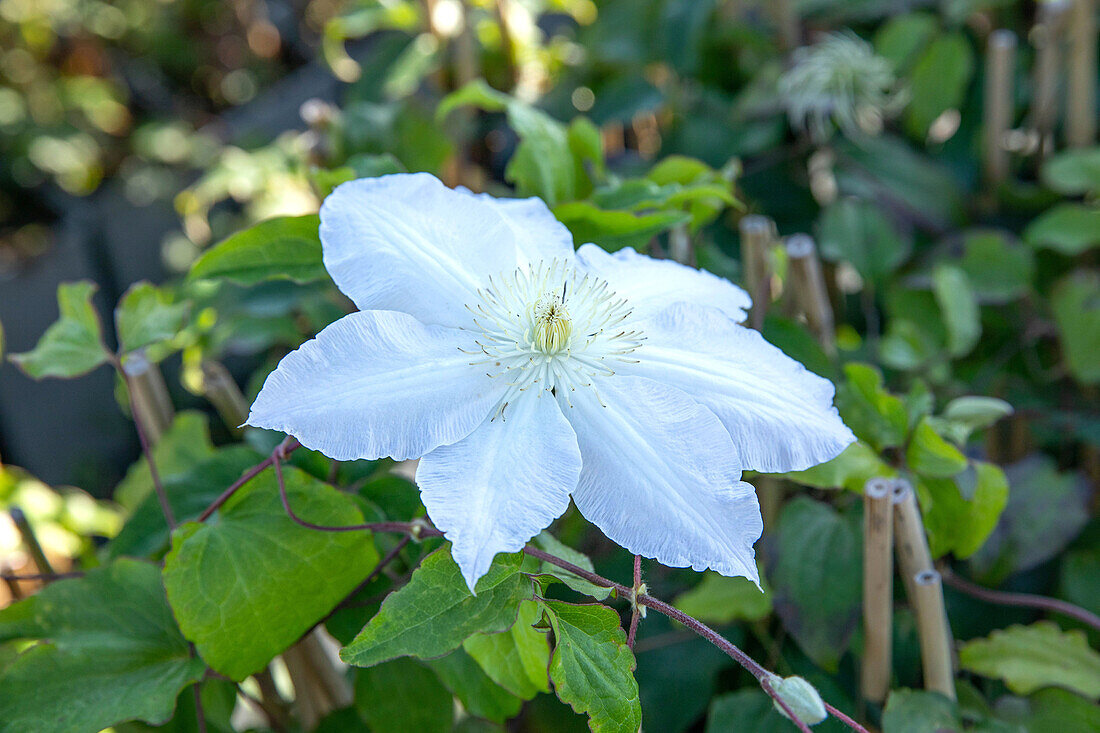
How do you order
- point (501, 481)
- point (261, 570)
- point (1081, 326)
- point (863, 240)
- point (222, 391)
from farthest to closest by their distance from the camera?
point (863, 240) → point (1081, 326) → point (222, 391) → point (261, 570) → point (501, 481)

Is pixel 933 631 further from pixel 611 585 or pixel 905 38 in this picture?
pixel 905 38

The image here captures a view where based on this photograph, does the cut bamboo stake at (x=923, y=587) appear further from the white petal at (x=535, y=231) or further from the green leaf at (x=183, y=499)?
the green leaf at (x=183, y=499)

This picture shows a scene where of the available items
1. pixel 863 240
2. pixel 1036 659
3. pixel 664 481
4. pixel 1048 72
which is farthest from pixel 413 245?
pixel 1048 72

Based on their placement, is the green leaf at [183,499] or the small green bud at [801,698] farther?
the green leaf at [183,499]

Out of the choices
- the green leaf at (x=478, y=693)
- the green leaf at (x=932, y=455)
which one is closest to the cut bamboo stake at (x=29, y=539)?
the green leaf at (x=478, y=693)

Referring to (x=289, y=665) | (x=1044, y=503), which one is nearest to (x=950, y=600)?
(x=1044, y=503)

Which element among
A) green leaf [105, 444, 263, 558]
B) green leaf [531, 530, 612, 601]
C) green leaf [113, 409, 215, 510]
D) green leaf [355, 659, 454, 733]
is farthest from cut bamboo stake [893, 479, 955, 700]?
green leaf [113, 409, 215, 510]
